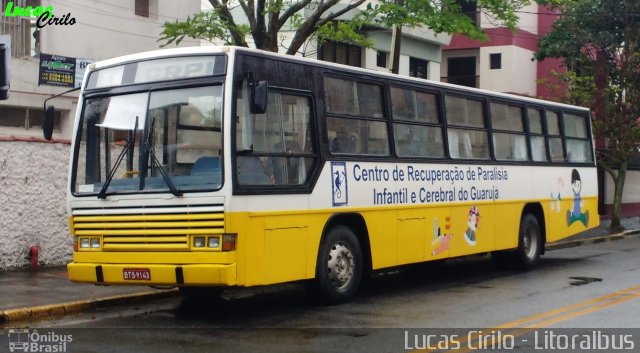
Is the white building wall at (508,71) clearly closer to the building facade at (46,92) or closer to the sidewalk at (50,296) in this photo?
the building facade at (46,92)

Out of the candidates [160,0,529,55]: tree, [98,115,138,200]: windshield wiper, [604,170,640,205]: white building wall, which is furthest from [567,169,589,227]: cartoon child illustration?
[604,170,640,205]: white building wall

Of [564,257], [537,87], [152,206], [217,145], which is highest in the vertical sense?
[537,87]

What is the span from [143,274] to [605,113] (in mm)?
19800

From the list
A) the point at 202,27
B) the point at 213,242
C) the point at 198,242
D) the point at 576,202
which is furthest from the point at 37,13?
the point at 576,202

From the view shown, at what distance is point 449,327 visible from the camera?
376 inches

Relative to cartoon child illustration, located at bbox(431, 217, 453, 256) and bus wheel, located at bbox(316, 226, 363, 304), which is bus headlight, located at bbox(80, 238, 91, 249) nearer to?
bus wheel, located at bbox(316, 226, 363, 304)

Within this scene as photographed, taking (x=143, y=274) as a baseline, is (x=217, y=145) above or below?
above

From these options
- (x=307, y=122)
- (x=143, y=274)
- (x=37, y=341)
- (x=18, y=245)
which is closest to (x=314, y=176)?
(x=307, y=122)

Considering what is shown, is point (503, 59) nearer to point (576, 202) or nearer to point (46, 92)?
point (576, 202)

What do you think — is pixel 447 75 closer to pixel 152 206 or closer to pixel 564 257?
pixel 564 257

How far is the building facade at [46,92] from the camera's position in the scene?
14.3 metres

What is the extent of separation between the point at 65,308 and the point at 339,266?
338cm

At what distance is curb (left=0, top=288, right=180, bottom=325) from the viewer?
1027 cm

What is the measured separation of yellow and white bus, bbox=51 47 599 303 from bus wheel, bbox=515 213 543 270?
264 cm
